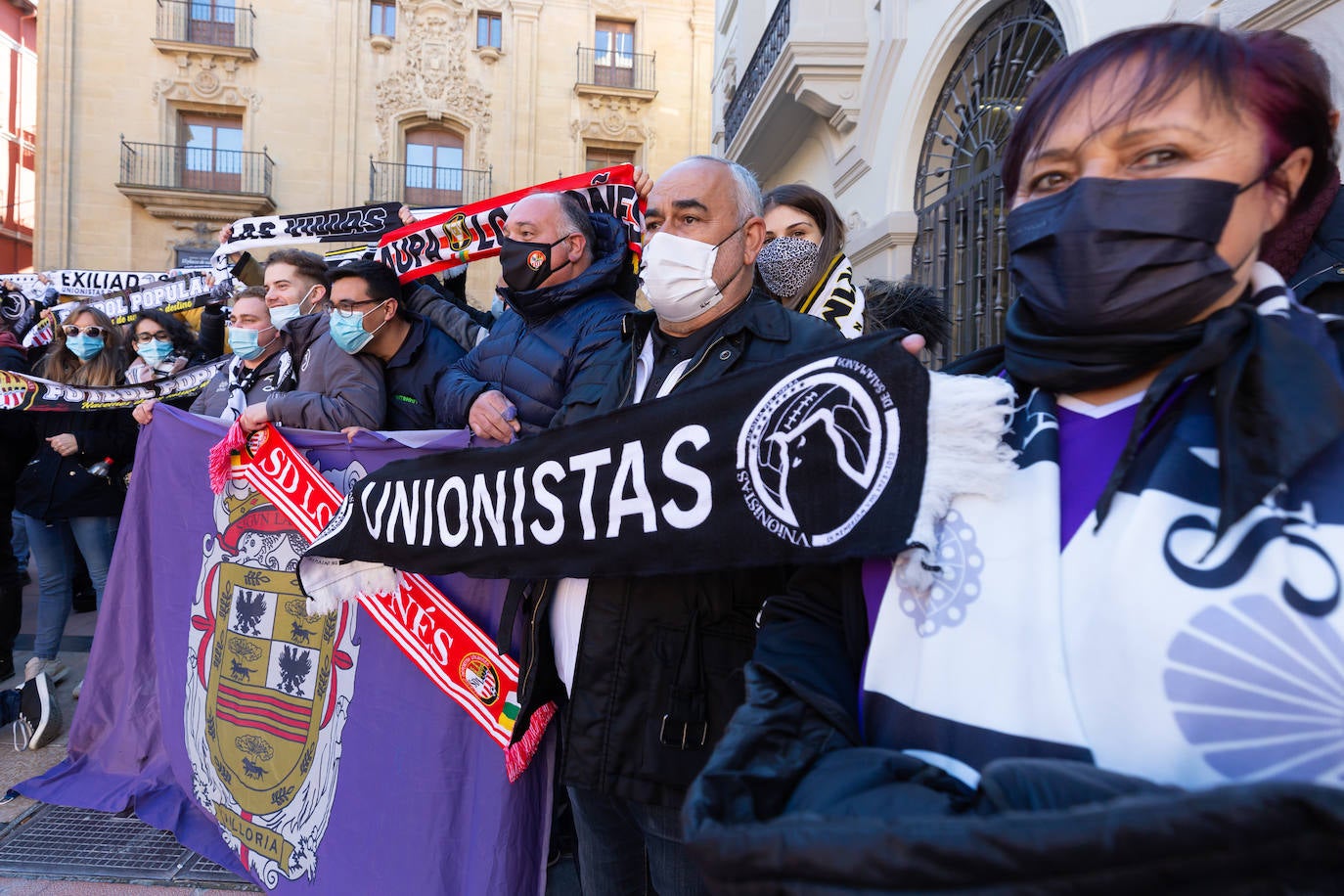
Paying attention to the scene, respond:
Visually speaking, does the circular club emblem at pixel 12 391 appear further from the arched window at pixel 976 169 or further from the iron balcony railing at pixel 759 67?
the iron balcony railing at pixel 759 67

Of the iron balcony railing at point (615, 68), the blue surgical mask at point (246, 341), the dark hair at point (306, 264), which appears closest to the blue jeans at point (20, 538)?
the blue surgical mask at point (246, 341)

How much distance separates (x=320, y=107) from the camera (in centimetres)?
1986

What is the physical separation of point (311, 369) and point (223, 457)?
463 mm

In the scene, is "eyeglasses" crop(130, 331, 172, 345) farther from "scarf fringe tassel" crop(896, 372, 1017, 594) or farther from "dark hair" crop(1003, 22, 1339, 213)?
"dark hair" crop(1003, 22, 1339, 213)

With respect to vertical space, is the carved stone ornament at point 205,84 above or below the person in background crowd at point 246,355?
above

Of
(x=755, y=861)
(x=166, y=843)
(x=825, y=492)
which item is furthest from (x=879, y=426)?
(x=166, y=843)

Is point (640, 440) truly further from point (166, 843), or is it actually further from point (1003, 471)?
point (166, 843)

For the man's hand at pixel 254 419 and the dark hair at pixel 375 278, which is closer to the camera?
the man's hand at pixel 254 419

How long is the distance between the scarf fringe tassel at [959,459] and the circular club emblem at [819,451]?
0.08 m

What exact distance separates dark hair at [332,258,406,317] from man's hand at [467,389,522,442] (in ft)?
3.75

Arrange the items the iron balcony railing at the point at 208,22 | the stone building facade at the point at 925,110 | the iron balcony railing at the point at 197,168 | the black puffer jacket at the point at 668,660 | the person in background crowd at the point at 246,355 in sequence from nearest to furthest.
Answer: the black puffer jacket at the point at 668,660
the person in background crowd at the point at 246,355
the stone building facade at the point at 925,110
the iron balcony railing at the point at 197,168
the iron balcony railing at the point at 208,22

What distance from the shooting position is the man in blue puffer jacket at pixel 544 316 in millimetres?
2400

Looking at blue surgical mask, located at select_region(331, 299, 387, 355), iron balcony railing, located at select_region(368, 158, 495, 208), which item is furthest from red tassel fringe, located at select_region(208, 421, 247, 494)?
iron balcony railing, located at select_region(368, 158, 495, 208)

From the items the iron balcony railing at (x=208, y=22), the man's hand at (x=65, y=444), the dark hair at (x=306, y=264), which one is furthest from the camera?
the iron balcony railing at (x=208, y=22)
